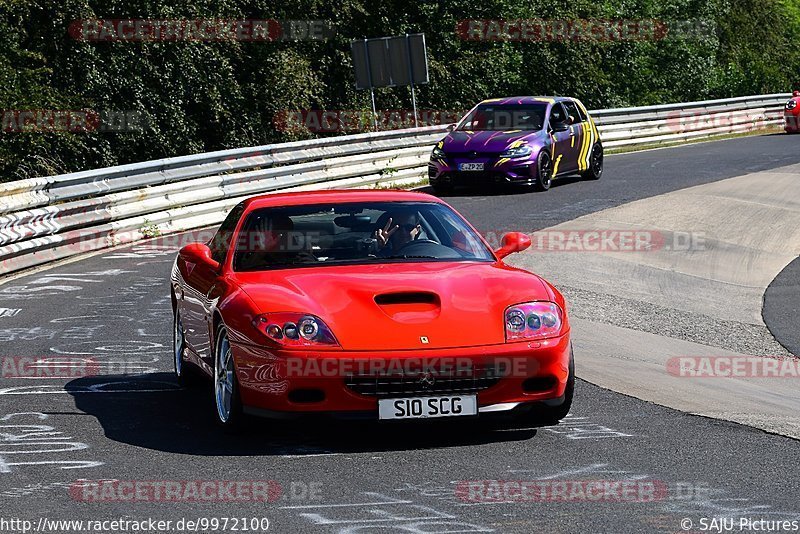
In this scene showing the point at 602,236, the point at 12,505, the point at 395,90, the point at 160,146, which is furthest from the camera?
the point at 395,90

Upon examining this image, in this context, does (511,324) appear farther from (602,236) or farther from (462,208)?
(462,208)

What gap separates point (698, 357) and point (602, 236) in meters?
7.54

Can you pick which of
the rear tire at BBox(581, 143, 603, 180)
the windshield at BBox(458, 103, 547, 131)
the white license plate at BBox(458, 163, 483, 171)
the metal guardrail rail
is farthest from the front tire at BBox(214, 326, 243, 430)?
the rear tire at BBox(581, 143, 603, 180)

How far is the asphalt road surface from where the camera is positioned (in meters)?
5.50

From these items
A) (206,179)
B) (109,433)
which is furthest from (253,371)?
(206,179)

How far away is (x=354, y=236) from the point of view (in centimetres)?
809

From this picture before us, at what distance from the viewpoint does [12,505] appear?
5.74 metres

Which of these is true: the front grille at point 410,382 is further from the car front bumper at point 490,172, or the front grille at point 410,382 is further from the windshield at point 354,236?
the car front bumper at point 490,172

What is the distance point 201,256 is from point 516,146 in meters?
15.2

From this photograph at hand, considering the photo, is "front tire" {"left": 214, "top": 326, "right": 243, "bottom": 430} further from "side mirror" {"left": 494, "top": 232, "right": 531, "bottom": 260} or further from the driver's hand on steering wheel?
"side mirror" {"left": 494, "top": 232, "right": 531, "bottom": 260}

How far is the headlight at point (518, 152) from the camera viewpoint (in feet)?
74.4

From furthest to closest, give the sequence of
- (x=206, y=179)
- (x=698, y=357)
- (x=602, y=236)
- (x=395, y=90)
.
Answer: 1. (x=395, y=90)
2. (x=206, y=179)
3. (x=602, y=236)
4. (x=698, y=357)

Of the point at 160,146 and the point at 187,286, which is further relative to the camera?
the point at 160,146

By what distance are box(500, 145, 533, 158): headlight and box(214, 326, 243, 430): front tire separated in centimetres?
1552
